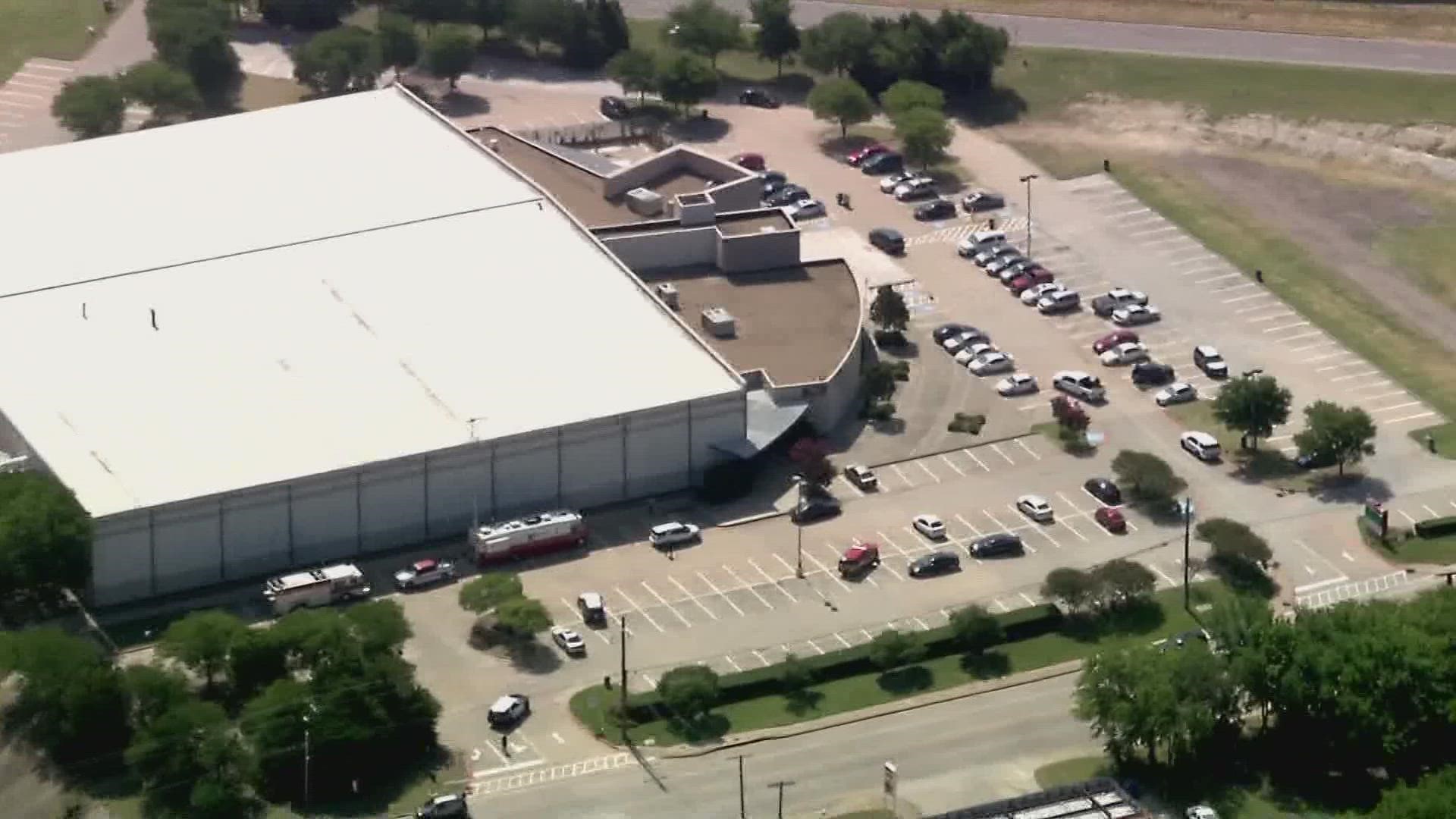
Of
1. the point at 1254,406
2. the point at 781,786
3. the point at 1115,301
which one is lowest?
the point at 781,786

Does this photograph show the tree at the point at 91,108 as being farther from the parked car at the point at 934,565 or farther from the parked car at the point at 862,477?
the parked car at the point at 934,565

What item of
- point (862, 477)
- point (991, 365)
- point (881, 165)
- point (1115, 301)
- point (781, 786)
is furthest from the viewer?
point (881, 165)

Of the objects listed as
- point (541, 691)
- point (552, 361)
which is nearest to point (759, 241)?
point (552, 361)

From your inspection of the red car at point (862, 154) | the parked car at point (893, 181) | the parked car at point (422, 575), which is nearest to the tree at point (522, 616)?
the parked car at point (422, 575)

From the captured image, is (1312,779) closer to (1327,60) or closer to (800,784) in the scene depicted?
(800,784)

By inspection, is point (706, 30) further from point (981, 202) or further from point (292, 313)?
point (292, 313)

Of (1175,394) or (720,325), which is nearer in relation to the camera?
(720,325)

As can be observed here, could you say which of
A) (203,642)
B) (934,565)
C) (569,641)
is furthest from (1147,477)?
(203,642)
